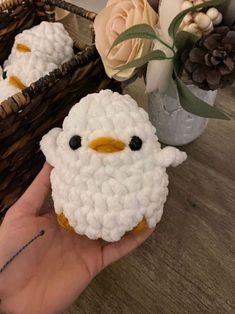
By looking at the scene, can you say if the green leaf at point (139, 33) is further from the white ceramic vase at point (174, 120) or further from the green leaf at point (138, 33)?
the white ceramic vase at point (174, 120)

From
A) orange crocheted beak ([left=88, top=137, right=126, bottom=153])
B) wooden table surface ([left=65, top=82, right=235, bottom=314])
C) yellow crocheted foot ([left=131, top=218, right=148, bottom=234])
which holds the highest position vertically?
orange crocheted beak ([left=88, top=137, right=126, bottom=153])

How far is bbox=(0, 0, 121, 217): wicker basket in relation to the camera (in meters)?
0.48

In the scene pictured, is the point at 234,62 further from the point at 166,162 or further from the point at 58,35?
the point at 58,35

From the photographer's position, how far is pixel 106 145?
40 centimetres

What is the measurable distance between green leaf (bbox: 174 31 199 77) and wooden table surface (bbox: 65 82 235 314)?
22 centimetres

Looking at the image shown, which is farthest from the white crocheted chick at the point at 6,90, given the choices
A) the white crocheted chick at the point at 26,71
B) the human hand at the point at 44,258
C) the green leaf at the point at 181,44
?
the green leaf at the point at 181,44

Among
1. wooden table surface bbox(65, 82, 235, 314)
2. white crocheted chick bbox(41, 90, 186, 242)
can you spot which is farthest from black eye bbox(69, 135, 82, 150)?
wooden table surface bbox(65, 82, 235, 314)

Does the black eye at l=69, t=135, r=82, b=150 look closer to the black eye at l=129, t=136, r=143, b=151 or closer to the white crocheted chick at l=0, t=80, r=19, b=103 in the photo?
the black eye at l=129, t=136, r=143, b=151

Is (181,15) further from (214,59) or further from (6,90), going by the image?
(6,90)

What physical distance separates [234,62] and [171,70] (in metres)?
0.08

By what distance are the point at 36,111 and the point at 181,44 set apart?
22cm

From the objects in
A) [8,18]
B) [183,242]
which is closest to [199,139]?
[183,242]

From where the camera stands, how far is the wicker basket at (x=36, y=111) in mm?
479

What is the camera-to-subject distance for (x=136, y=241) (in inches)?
18.7
